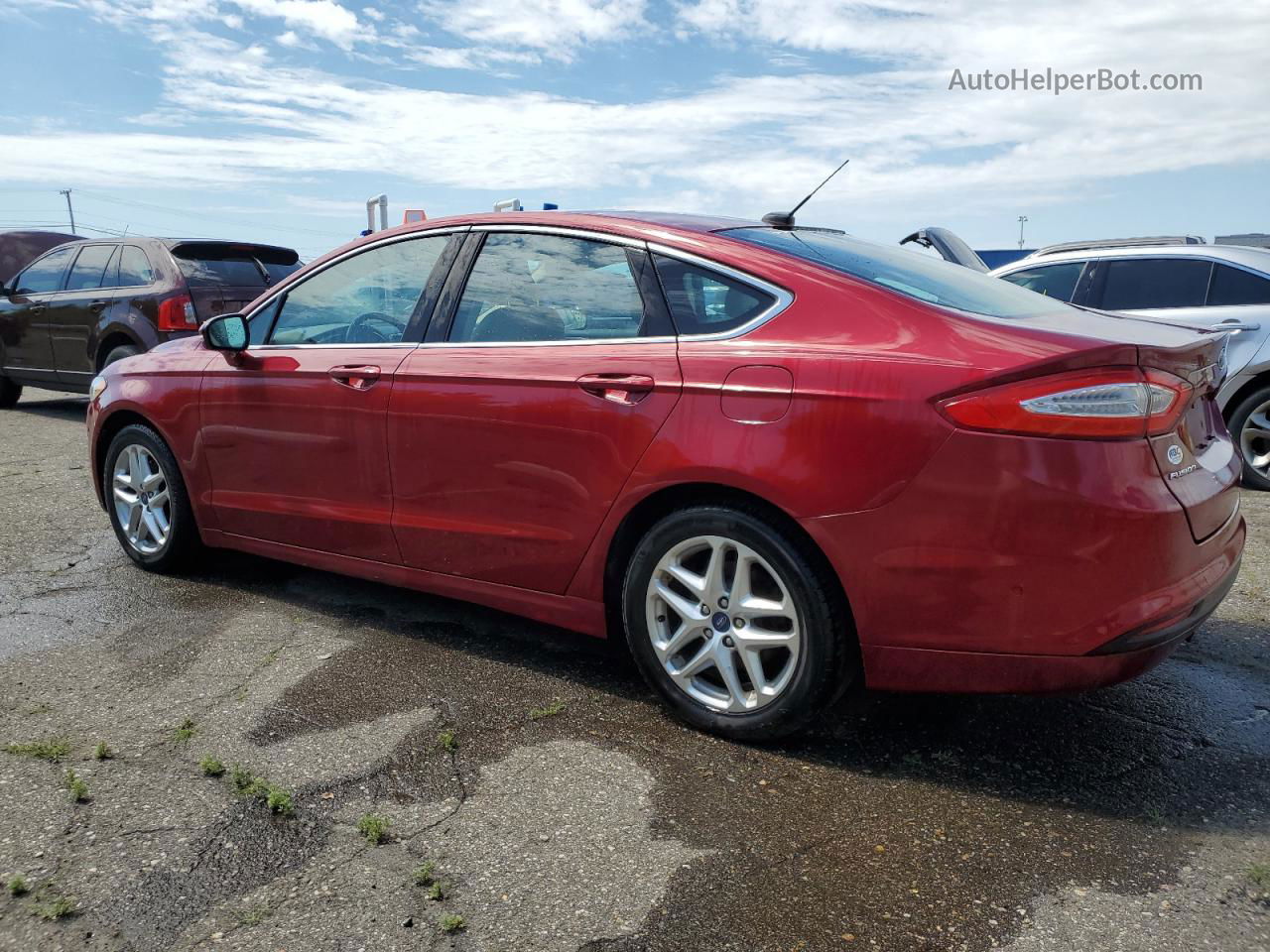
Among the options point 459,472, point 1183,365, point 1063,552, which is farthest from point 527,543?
point 1183,365

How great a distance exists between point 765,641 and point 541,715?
779 millimetres

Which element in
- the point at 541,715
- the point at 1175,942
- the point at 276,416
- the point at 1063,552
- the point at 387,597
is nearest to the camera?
the point at 1175,942

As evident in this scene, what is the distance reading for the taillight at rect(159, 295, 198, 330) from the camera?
9.02m

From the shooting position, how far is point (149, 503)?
16.3ft

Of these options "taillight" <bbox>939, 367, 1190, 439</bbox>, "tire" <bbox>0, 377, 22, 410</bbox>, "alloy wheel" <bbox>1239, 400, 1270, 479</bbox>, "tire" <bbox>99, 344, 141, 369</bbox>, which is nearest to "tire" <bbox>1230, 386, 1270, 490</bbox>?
"alloy wheel" <bbox>1239, 400, 1270, 479</bbox>

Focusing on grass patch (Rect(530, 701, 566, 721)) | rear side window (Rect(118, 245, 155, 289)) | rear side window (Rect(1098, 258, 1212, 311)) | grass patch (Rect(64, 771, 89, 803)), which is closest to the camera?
grass patch (Rect(64, 771, 89, 803))

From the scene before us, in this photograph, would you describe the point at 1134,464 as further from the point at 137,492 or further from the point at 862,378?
the point at 137,492

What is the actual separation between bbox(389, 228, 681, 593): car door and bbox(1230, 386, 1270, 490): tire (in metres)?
5.33

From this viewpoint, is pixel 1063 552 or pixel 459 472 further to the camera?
pixel 459 472

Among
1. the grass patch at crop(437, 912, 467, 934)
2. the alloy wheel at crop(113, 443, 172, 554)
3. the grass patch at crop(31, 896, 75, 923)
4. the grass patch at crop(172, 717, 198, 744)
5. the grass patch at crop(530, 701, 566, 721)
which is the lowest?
the grass patch at crop(530, 701, 566, 721)

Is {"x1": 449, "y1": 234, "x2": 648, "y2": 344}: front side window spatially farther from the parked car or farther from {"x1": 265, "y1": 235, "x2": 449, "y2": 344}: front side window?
the parked car

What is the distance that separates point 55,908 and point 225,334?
2539 mm

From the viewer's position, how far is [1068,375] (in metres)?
2.68

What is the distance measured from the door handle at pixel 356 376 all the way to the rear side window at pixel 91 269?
22.2ft
